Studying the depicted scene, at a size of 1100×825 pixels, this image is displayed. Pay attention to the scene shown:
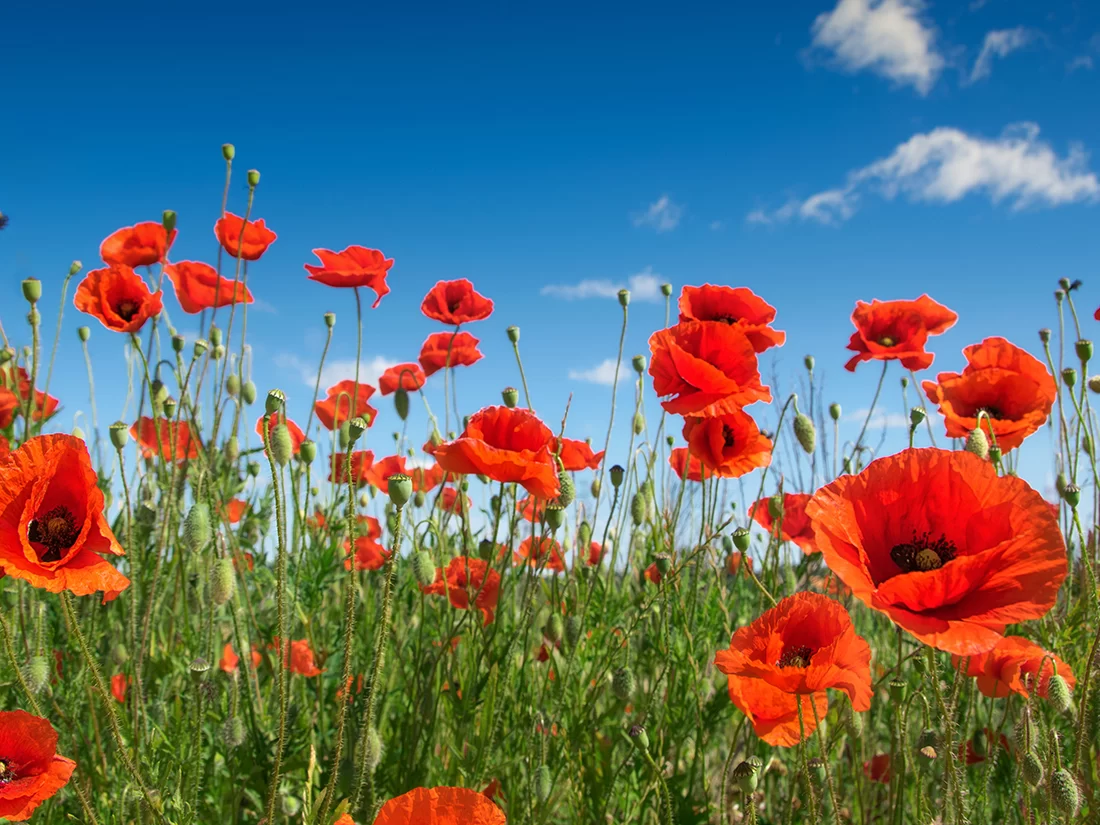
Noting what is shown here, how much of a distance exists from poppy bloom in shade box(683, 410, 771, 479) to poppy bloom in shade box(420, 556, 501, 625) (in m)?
0.64

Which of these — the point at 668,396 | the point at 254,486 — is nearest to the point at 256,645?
the point at 254,486

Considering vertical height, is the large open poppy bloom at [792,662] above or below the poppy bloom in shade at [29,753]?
above

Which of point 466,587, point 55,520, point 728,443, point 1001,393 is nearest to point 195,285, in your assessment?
point 466,587

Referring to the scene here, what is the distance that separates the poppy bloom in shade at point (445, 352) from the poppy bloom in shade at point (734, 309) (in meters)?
1.14

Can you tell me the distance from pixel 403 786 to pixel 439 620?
26.2 inches

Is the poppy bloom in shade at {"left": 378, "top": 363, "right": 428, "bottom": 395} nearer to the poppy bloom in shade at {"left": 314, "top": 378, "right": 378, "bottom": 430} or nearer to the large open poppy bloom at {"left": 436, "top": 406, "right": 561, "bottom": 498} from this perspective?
the poppy bloom in shade at {"left": 314, "top": 378, "right": 378, "bottom": 430}

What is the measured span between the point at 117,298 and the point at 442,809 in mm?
1926

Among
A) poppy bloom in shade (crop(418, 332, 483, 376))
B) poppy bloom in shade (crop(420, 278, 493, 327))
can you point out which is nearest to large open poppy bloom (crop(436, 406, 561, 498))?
poppy bloom in shade (crop(420, 278, 493, 327))

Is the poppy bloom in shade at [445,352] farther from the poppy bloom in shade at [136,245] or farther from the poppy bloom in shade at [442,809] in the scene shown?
the poppy bloom in shade at [442,809]

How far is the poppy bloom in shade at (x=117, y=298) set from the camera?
2.39 meters

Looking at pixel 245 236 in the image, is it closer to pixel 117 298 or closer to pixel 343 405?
pixel 117 298

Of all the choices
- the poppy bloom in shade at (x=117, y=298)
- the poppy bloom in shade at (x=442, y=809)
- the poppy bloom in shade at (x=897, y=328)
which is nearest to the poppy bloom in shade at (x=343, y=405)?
the poppy bloom in shade at (x=117, y=298)

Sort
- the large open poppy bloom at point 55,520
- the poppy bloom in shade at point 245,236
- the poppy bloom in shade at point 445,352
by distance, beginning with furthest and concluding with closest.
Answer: the poppy bloom in shade at point 445,352 → the poppy bloom in shade at point 245,236 → the large open poppy bloom at point 55,520

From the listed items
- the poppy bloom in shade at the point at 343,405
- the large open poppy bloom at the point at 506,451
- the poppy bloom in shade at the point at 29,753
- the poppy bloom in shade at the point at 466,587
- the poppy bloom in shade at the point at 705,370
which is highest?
the poppy bloom in shade at the point at 343,405
